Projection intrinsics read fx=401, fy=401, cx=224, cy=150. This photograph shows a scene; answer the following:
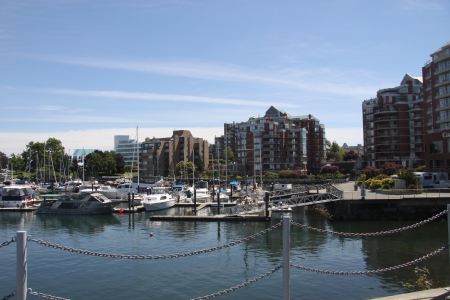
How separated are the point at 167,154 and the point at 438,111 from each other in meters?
94.8

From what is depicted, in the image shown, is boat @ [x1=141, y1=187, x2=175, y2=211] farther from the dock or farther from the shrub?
the shrub

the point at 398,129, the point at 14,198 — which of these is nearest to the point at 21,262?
the point at 14,198

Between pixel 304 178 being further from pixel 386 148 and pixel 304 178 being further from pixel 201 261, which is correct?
pixel 201 261

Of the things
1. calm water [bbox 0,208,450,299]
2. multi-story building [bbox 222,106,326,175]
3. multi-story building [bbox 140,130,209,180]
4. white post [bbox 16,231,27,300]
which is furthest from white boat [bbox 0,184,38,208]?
multi-story building [bbox 140,130,209,180]

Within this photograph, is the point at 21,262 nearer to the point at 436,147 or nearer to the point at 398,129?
the point at 436,147

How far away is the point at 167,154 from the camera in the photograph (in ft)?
466

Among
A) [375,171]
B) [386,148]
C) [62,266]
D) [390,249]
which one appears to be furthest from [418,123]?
[62,266]

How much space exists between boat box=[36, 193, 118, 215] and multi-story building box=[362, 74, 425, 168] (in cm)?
6759

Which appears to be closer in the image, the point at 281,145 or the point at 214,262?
the point at 214,262

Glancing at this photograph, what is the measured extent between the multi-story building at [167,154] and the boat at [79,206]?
281 feet

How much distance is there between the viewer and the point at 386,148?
9438cm

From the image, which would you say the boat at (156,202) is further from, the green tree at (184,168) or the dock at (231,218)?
the green tree at (184,168)

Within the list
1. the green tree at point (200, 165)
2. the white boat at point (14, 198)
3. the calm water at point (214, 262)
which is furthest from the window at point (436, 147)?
the green tree at point (200, 165)

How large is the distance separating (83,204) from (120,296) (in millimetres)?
35067
